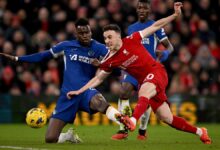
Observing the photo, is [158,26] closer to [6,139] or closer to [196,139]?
[196,139]

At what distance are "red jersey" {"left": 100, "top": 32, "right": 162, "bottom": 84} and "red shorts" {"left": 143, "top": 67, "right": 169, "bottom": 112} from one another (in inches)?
4.2

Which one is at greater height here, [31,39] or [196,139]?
[31,39]

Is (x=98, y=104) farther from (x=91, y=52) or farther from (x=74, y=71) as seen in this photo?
(x=91, y=52)

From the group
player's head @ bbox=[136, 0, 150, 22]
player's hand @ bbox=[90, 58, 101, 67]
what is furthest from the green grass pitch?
player's head @ bbox=[136, 0, 150, 22]

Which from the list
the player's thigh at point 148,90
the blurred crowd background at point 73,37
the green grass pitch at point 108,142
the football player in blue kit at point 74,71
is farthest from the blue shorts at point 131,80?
the blurred crowd background at point 73,37

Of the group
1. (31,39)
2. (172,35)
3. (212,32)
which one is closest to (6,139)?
(31,39)

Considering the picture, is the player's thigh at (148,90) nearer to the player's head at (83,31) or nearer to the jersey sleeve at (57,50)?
the player's head at (83,31)

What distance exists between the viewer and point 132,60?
1107 cm

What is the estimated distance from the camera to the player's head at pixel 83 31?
11773 mm

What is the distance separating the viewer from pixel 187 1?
71.7ft

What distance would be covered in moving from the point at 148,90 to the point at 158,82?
0.78 feet

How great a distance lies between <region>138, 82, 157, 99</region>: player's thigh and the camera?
422 inches

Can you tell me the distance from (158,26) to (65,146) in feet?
7.63

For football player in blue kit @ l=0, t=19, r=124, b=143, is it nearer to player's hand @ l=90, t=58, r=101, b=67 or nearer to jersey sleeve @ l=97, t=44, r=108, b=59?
jersey sleeve @ l=97, t=44, r=108, b=59
